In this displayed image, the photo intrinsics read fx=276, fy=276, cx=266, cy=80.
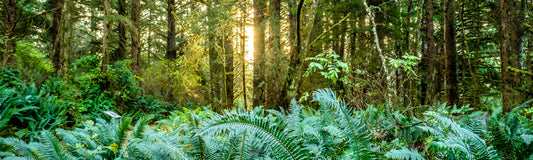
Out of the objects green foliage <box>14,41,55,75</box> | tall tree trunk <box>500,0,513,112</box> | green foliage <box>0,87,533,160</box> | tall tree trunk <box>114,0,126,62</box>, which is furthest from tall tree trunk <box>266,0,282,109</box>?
tall tree trunk <box>114,0,126,62</box>

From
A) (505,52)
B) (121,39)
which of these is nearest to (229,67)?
(505,52)

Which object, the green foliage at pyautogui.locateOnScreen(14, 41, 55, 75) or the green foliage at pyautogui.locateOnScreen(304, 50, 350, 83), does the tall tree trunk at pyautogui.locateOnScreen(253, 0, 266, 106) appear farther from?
the green foliage at pyautogui.locateOnScreen(14, 41, 55, 75)

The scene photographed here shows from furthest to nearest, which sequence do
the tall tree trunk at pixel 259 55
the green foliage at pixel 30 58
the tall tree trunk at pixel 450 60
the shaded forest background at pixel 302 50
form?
the tall tree trunk at pixel 450 60 < the green foliage at pixel 30 58 < the tall tree trunk at pixel 259 55 < the shaded forest background at pixel 302 50

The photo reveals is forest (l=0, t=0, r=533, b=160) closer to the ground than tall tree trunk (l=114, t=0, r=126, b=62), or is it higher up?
closer to the ground

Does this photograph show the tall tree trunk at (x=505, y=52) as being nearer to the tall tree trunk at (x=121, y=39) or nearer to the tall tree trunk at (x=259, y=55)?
the tall tree trunk at (x=259, y=55)

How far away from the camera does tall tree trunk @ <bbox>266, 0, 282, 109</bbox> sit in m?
5.66

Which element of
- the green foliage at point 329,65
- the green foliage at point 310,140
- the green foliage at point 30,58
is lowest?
the green foliage at point 310,140

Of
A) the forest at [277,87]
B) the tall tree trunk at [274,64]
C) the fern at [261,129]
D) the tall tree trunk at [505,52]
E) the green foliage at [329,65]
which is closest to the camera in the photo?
the fern at [261,129]

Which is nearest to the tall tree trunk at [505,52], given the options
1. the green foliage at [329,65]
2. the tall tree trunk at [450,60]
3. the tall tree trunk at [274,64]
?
the tall tree trunk at [450,60]

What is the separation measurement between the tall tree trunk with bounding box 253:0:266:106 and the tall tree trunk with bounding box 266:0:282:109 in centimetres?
26

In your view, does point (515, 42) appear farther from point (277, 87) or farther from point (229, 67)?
point (229, 67)

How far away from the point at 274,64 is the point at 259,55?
81 centimetres

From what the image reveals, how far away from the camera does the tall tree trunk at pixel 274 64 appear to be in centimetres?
566

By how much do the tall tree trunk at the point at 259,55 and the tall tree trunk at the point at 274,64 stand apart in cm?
26
